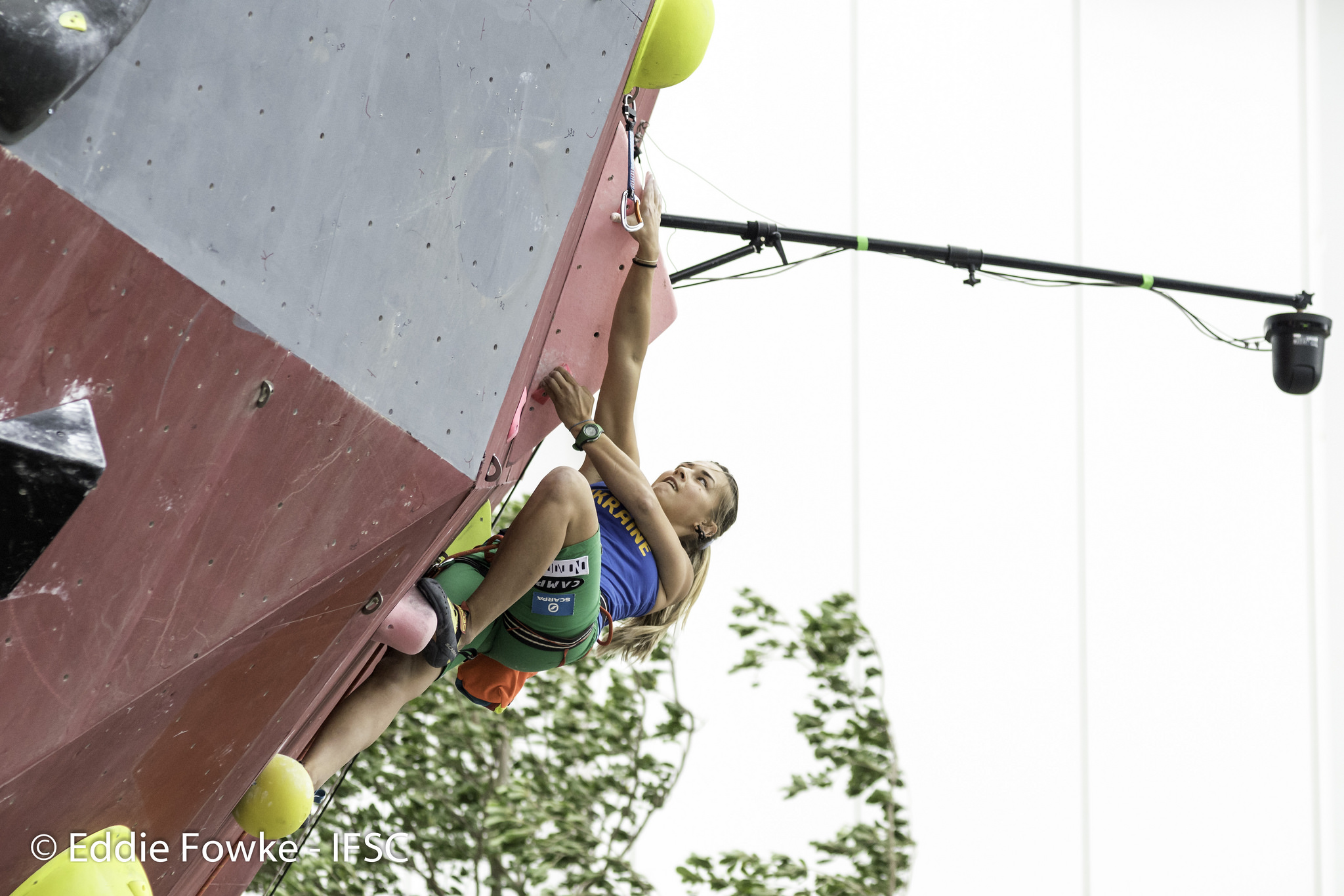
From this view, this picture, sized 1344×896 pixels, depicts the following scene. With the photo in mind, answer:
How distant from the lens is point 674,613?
8.84 feet

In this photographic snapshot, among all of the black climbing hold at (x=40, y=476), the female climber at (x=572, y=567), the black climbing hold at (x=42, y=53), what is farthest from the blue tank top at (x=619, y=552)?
the black climbing hold at (x=42, y=53)

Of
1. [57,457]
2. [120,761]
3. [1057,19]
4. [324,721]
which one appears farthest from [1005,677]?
[57,457]

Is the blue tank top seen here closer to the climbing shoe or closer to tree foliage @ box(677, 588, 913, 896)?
the climbing shoe

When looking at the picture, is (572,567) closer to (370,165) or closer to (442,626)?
(442,626)

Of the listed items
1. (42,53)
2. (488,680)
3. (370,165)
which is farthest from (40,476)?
(488,680)

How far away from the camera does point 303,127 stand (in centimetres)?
139

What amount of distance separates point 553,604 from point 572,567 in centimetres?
10

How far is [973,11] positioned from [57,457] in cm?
614

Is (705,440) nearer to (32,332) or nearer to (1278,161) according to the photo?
(1278,161)

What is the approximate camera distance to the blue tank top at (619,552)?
241cm

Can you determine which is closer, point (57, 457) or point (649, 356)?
point (57, 457)

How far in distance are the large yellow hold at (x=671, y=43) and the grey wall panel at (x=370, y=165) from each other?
0.12 m

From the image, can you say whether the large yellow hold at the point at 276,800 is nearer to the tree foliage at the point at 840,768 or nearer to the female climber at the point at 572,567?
the female climber at the point at 572,567

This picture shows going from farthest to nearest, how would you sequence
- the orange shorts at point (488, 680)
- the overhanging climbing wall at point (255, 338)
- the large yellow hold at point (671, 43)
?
the orange shorts at point (488, 680) < the large yellow hold at point (671, 43) < the overhanging climbing wall at point (255, 338)
